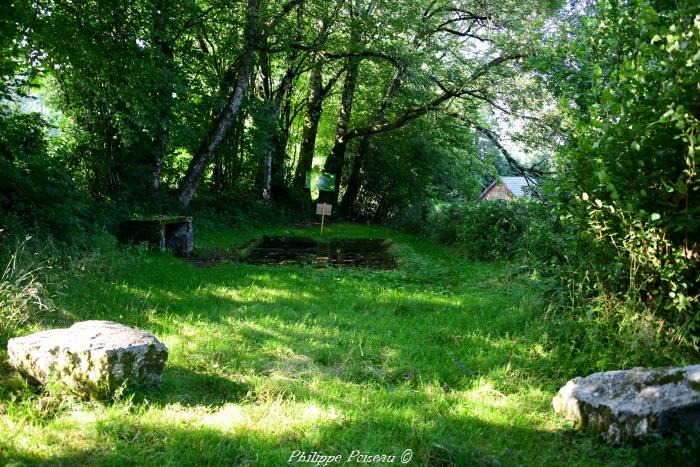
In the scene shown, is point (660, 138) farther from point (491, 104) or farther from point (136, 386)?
point (491, 104)

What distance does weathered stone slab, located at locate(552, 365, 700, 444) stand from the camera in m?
3.19

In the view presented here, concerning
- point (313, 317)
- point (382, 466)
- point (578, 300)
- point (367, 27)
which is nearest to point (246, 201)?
point (367, 27)

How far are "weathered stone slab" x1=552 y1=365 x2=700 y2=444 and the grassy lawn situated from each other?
140 millimetres

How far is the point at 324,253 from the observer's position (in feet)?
41.7

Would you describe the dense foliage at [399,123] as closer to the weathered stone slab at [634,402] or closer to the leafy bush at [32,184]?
the leafy bush at [32,184]

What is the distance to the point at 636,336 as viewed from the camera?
4438 millimetres

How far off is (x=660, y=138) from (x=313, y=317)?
411cm


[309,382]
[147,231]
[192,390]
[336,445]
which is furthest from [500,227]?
[336,445]

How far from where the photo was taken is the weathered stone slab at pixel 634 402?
3.19m

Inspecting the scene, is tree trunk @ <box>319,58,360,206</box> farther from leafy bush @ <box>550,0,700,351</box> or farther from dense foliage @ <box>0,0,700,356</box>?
leafy bush @ <box>550,0,700,351</box>

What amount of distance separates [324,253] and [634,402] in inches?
382

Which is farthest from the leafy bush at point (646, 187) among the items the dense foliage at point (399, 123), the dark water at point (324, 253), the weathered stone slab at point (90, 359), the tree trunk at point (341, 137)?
the tree trunk at point (341, 137)

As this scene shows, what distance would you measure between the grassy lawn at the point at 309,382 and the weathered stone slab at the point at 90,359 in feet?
0.40

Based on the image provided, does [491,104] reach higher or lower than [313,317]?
higher
